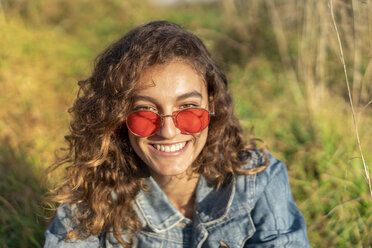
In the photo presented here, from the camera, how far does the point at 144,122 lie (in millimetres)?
1586

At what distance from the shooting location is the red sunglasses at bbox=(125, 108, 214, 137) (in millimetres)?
1562

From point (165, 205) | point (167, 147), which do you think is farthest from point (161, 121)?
point (165, 205)

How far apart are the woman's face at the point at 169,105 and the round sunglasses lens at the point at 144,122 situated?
0.11ft

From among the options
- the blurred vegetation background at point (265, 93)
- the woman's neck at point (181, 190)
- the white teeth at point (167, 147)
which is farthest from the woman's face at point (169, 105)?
the blurred vegetation background at point (265, 93)

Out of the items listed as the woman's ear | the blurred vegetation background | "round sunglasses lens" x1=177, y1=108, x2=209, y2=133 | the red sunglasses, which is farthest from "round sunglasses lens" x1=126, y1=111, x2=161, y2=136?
the blurred vegetation background

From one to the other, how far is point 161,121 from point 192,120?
0.45 ft

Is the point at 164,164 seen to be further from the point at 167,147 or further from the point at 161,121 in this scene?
the point at 161,121

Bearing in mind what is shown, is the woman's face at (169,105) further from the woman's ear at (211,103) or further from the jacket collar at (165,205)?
the jacket collar at (165,205)

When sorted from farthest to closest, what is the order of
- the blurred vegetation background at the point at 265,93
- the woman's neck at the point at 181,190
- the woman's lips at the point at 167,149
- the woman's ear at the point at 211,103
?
1. the blurred vegetation background at the point at 265,93
2. the woman's neck at the point at 181,190
3. the woman's ear at the point at 211,103
4. the woman's lips at the point at 167,149

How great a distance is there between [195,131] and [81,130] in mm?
608

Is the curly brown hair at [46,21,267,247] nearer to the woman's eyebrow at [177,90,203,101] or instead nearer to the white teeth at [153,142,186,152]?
the woman's eyebrow at [177,90,203,101]

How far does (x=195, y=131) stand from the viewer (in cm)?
162

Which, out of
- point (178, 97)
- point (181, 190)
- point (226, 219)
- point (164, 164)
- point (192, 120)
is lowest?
point (226, 219)

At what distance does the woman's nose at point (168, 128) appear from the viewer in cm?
158
